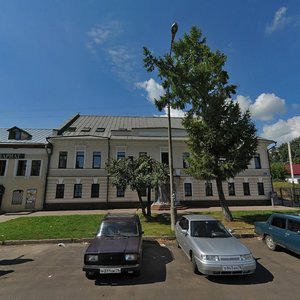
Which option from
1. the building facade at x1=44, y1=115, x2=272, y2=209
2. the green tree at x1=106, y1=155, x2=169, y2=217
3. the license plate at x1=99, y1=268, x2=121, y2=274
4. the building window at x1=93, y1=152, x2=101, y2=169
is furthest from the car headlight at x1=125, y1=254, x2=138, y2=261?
the building window at x1=93, y1=152, x2=101, y2=169

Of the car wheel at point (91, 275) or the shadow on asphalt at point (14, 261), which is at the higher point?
the car wheel at point (91, 275)

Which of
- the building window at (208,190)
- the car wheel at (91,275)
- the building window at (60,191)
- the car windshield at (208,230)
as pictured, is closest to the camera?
the car wheel at (91,275)

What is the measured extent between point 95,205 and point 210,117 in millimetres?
15372

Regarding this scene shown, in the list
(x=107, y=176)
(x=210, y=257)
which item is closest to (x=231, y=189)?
(x=107, y=176)

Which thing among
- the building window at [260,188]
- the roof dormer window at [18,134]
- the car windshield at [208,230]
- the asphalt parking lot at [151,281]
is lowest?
the asphalt parking lot at [151,281]

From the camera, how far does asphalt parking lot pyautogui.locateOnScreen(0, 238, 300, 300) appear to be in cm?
539

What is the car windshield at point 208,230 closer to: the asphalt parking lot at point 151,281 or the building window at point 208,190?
the asphalt parking lot at point 151,281

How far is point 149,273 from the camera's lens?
6.80 m

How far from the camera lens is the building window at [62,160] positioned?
24669 millimetres

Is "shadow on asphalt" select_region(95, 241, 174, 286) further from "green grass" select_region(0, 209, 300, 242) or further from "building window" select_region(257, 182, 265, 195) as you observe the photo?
"building window" select_region(257, 182, 265, 195)

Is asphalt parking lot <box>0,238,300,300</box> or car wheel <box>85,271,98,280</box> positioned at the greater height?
car wheel <box>85,271,98,280</box>

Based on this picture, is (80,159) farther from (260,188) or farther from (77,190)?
(260,188)

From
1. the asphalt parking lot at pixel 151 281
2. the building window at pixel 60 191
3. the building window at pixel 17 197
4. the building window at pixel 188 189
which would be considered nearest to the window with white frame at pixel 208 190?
Answer: the building window at pixel 188 189

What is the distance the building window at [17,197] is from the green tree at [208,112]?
1781 cm
